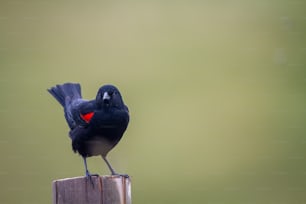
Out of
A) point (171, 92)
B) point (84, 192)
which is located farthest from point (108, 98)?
point (171, 92)

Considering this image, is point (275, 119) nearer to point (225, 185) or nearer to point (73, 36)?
point (225, 185)

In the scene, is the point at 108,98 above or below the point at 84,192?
above

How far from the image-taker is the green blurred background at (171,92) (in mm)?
10320

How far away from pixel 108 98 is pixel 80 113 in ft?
1.15

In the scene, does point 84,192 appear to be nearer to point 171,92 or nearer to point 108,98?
point 108,98

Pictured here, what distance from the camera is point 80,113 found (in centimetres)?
582

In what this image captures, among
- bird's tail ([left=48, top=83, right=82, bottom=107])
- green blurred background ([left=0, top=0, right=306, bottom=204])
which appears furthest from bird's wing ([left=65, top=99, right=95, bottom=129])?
green blurred background ([left=0, top=0, right=306, bottom=204])

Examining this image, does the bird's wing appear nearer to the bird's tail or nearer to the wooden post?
the bird's tail

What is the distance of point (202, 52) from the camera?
42.8 ft

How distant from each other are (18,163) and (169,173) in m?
→ 2.06

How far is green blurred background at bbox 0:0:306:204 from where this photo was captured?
10320mm

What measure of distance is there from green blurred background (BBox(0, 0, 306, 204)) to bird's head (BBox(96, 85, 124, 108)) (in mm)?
3903

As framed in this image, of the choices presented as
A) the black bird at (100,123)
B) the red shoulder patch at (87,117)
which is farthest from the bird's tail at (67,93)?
the red shoulder patch at (87,117)

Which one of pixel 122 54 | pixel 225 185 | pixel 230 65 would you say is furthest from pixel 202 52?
pixel 225 185
